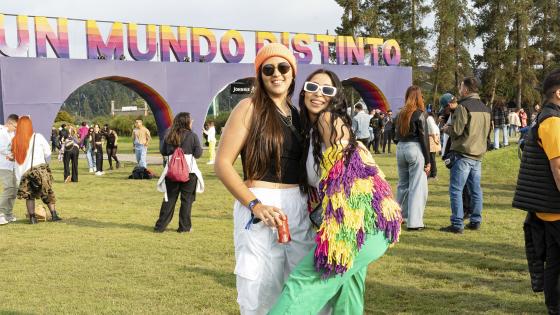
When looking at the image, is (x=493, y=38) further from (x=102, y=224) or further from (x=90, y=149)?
(x=102, y=224)

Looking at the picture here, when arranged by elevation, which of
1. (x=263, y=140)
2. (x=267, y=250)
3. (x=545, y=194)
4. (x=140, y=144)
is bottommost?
(x=140, y=144)

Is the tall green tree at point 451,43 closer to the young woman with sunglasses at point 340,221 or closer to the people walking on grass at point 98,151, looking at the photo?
the people walking on grass at point 98,151

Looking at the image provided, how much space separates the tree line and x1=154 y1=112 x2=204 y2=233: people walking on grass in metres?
34.2

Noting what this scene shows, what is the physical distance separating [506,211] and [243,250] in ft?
23.9

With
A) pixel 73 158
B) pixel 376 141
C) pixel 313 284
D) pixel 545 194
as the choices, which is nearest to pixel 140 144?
pixel 73 158

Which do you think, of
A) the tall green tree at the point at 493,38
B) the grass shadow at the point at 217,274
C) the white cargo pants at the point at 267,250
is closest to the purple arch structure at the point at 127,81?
the grass shadow at the point at 217,274

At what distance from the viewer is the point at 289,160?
2.93 metres

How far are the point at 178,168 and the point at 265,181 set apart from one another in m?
5.49

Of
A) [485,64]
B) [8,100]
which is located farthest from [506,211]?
[485,64]

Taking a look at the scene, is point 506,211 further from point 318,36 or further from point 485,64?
point 485,64

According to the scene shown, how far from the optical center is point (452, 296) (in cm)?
505

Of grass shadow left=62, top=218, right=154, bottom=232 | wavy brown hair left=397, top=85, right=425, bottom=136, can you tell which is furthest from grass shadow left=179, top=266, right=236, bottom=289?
wavy brown hair left=397, top=85, right=425, bottom=136

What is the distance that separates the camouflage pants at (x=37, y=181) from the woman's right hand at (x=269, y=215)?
7333 millimetres

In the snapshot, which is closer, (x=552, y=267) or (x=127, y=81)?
(x=552, y=267)
